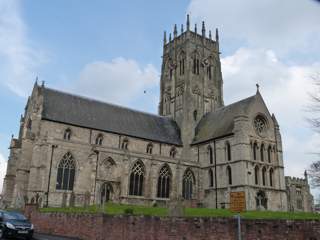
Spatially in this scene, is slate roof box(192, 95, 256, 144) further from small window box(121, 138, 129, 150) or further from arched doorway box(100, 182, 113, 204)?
arched doorway box(100, 182, 113, 204)

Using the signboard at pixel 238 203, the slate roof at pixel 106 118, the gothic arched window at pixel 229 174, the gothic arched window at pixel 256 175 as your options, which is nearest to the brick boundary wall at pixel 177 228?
the signboard at pixel 238 203

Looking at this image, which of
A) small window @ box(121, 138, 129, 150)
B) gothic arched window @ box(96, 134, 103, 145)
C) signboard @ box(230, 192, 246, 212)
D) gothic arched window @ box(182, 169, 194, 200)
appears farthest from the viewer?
small window @ box(121, 138, 129, 150)

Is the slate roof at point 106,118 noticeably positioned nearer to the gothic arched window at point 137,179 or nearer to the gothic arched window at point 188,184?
the gothic arched window at point 188,184

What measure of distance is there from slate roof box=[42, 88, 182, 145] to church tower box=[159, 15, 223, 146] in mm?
3008

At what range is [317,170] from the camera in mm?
21984

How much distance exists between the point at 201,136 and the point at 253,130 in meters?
8.43

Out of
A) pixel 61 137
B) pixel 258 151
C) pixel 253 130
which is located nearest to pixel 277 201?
pixel 258 151

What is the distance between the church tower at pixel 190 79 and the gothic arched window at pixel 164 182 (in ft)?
31.1

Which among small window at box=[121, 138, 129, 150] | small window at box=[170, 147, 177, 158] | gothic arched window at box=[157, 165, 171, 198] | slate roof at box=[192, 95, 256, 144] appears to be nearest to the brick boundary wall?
gothic arched window at box=[157, 165, 171, 198]

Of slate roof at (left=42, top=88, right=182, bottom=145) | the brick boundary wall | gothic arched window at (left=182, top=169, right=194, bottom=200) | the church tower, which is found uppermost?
the church tower

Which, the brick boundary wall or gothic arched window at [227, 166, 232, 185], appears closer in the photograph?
the brick boundary wall

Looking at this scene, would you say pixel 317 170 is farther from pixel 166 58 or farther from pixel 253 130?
pixel 166 58

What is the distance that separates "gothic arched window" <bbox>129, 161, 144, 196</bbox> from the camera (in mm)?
38981

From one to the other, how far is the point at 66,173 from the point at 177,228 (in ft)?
80.5
